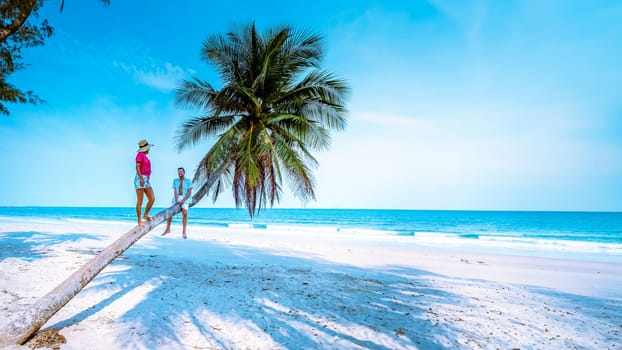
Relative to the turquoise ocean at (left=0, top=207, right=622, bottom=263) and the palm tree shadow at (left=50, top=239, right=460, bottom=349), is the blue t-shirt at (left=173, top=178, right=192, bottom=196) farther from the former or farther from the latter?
the turquoise ocean at (left=0, top=207, right=622, bottom=263)

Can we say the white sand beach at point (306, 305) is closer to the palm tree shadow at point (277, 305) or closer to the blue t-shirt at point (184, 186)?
the palm tree shadow at point (277, 305)

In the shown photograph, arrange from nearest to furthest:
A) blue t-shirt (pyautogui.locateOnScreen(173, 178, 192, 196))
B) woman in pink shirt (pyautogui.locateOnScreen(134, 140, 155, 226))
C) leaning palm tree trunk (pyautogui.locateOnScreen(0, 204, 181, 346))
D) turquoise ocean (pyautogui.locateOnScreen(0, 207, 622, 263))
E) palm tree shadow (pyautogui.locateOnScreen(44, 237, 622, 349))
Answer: leaning palm tree trunk (pyautogui.locateOnScreen(0, 204, 181, 346))
palm tree shadow (pyautogui.locateOnScreen(44, 237, 622, 349))
woman in pink shirt (pyautogui.locateOnScreen(134, 140, 155, 226))
blue t-shirt (pyautogui.locateOnScreen(173, 178, 192, 196))
turquoise ocean (pyautogui.locateOnScreen(0, 207, 622, 263))

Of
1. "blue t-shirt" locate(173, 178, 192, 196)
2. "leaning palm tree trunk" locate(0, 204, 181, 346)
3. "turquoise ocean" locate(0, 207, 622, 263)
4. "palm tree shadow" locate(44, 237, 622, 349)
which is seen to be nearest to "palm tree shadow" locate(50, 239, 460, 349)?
"palm tree shadow" locate(44, 237, 622, 349)

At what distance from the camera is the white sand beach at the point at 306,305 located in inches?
154

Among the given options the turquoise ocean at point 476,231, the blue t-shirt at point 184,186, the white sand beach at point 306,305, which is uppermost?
the blue t-shirt at point 184,186

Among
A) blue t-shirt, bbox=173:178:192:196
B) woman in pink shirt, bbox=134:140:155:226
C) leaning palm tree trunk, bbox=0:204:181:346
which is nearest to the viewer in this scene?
leaning palm tree trunk, bbox=0:204:181:346

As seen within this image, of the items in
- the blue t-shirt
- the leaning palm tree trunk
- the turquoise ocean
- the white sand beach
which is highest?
the blue t-shirt

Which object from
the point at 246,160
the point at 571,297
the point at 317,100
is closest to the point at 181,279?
the point at 246,160

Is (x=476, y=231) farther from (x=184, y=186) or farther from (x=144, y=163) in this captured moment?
(x=144, y=163)

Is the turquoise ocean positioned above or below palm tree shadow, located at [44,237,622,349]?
below

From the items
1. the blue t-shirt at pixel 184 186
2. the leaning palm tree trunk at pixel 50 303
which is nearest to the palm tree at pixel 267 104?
the blue t-shirt at pixel 184 186

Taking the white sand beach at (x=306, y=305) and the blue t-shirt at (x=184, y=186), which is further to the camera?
the blue t-shirt at (x=184, y=186)

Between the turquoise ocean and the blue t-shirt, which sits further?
the turquoise ocean

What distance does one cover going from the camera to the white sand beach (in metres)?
3.92
